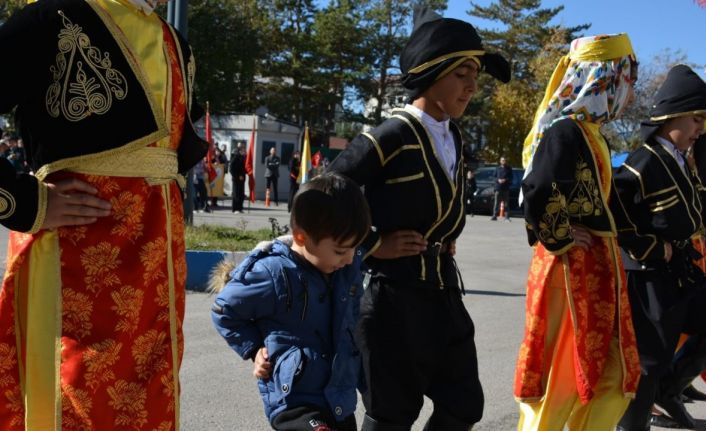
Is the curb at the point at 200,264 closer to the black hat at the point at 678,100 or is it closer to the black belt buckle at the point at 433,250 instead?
the black hat at the point at 678,100

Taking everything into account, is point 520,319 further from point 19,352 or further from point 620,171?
point 19,352

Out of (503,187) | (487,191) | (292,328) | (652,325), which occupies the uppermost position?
(292,328)

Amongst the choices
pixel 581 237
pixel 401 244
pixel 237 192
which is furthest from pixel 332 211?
pixel 237 192

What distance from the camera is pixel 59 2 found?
7.80ft

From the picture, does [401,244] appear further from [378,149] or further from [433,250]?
[378,149]

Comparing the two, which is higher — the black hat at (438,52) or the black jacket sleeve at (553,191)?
the black hat at (438,52)

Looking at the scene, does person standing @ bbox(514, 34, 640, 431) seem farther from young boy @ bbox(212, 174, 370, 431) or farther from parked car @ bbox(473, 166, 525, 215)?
parked car @ bbox(473, 166, 525, 215)

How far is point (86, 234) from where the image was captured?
7.64 feet

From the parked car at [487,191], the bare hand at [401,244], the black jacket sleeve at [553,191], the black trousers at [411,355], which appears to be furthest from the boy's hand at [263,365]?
the parked car at [487,191]

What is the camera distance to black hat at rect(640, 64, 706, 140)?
454 centimetres

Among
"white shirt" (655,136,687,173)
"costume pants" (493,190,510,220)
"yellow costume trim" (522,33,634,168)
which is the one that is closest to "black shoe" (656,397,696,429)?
"white shirt" (655,136,687,173)

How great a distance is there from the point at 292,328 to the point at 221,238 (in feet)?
26.9

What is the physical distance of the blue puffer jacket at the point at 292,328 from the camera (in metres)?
2.73

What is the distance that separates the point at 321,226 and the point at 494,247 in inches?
502
